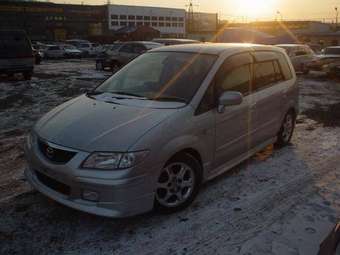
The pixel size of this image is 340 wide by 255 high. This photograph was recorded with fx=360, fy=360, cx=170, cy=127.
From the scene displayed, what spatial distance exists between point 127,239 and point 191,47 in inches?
106

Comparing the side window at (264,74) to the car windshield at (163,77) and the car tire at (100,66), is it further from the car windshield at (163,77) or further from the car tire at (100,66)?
the car tire at (100,66)

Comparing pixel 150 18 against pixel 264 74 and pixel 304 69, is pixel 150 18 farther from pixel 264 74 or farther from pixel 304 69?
pixel 264 74

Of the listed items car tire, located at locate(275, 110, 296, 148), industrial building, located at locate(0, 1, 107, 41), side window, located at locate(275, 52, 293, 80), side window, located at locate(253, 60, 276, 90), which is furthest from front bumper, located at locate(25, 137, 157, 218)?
industrial building, located at locate(0, 1, 107, 41)

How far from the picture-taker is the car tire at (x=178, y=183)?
371cm

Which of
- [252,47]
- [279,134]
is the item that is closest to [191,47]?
[252,47]

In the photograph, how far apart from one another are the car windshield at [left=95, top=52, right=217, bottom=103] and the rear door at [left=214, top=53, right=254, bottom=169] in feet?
0.83

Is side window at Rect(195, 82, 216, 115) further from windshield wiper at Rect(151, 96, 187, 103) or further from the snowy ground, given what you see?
the snowy ground

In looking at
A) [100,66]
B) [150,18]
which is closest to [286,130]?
[100,66]

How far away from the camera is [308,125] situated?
7.67m

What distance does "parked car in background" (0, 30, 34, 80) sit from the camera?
1423cm

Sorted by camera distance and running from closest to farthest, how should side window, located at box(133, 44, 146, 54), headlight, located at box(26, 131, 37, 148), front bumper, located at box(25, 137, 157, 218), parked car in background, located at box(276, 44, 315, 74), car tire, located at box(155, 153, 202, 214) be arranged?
1. front bumper, located at box(25, 137, 157, 218)
2. car tire, located at box(155, 153, 202, 214)
3. headlight, located at box(26, 131, 37, 148)
4. side window, located at box(133, 44, 146, 54)
5. parked car in background, located at box(276, 44, 315, 74)

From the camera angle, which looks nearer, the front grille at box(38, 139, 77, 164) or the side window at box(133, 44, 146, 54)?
the front grille at box(38, 139, 77, 164)

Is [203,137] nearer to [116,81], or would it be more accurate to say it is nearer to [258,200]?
[258,200]

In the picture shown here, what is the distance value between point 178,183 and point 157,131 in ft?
2.33
